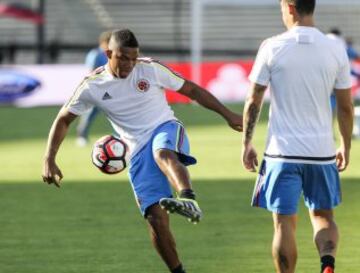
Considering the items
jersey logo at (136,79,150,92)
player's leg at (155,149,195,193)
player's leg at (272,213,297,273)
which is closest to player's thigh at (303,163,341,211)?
player's leg at (272,213,297,273)

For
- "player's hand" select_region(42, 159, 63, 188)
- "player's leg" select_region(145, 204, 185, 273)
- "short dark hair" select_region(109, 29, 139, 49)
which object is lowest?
"player's leg" select_region(145, 204, 185, 273)

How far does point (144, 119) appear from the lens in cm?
947

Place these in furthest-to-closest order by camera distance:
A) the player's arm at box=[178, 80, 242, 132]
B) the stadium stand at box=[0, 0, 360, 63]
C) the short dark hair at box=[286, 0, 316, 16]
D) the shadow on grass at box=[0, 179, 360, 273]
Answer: the stadium stand at box=[0, 0, 360, 63]
the shadow on grass at box=[0, 179, 360, 273]
the player's arm at box=[178, 80, 242, 132]
the short dark hair at box=[286, 0, 316, 16]

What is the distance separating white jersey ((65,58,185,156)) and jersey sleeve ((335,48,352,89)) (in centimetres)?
167

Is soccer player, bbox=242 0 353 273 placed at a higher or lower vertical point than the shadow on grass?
higher

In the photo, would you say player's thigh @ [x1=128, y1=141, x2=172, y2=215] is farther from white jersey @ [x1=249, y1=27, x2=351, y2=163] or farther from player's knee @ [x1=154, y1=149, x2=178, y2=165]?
white jersey @ [x1=249, y1=27, x2=351, y2=163]

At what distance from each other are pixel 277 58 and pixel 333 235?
4.37 feet

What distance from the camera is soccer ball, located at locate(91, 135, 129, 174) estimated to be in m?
9.69

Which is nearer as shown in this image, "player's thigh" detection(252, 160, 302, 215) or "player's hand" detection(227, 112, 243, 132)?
"player's thigh" detection(252, 160, 302, 215)

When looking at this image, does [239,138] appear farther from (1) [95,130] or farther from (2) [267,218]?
(2) [267,218]

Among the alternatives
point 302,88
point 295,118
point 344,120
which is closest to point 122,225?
point 344,120

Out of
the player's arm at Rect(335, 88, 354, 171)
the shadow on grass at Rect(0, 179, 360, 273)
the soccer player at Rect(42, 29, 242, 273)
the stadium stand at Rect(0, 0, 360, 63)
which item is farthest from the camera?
the stadium stand at Rect(0, 0, 360, 63)

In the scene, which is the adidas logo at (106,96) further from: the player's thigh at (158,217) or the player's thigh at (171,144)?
the player's thigh at (158,217)

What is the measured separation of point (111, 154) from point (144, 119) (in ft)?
1.55
